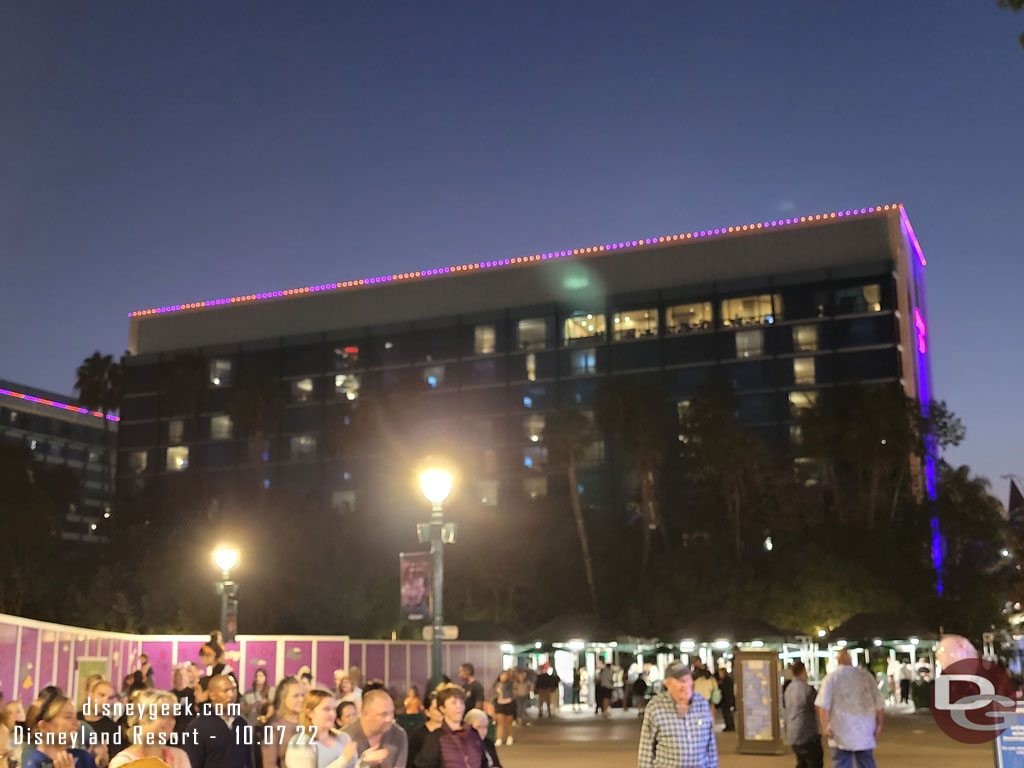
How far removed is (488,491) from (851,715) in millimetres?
68627

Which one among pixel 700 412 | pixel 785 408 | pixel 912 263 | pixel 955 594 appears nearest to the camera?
pixel 955 594

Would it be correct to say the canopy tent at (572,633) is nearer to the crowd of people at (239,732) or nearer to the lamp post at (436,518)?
the lamp post at (436,518)

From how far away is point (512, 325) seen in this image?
82.1 meters

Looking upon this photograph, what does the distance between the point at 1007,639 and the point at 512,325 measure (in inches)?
1438

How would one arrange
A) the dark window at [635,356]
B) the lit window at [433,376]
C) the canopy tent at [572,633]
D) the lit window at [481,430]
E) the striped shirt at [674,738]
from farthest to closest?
the lit window at [433,376] < the lit window at [481,430] < the dark window at [635,356] < the canopy tent at [572,633] < the striped shirt at [674,738]

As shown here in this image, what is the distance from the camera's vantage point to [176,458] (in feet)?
300

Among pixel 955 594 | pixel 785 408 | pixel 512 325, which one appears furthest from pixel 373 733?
pixel 512 325

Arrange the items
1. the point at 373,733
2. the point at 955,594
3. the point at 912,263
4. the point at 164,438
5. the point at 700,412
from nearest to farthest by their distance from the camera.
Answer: the point at 373,733
the point at 955,594
the point at 700,412
the point at 912,263
the point at 164,438

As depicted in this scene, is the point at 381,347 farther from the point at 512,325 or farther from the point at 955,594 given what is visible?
the point at 955,594

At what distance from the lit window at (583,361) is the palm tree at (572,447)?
1690cm

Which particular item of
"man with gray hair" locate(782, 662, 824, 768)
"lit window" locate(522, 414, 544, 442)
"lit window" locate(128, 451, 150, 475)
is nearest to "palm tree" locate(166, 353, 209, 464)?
"lit window" locate(128, 451, 150, 475)

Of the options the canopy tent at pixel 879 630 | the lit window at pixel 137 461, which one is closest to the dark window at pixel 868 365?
the canopy tent at pixel 879 630

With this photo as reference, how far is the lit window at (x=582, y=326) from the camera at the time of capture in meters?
79.4

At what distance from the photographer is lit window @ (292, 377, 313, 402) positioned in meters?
87.3
